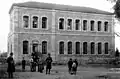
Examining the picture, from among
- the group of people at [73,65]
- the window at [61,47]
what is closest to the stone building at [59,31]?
the window at [61,47]

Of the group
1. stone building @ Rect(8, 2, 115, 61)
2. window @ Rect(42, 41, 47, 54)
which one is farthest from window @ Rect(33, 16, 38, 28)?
window @ Rect(42, 41, 47, 54)

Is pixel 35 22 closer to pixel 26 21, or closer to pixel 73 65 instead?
pixel 26 21

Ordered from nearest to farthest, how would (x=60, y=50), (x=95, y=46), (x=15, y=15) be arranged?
(x=15, y=15)
(x=60, y=50)
(x=95, y=46)

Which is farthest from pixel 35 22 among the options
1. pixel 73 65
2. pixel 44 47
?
pixel 73 65

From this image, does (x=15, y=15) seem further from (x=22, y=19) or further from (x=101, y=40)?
(x=101, y=40)

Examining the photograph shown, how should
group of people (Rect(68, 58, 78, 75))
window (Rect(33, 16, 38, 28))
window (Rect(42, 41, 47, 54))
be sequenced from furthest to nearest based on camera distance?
window (Rect(42, 41, 47, 54)), window (Rect(33, 16, 38, 28)), group of people (Rect(68, 58, 78, 75))

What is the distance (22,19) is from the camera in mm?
35719

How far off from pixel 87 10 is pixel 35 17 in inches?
369

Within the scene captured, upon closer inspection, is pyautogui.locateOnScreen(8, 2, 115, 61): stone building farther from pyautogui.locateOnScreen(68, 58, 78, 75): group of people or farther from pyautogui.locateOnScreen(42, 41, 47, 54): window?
pyautogui.locateOnScreen(68, 58, 78, 75): group of people

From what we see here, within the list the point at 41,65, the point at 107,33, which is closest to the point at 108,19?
the point at 107,33

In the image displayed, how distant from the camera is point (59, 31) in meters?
38.2

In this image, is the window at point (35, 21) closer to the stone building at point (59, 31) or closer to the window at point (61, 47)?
the stone building at point (59, 31)

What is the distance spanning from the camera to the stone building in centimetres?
3569

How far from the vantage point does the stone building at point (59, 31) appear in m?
35.7
